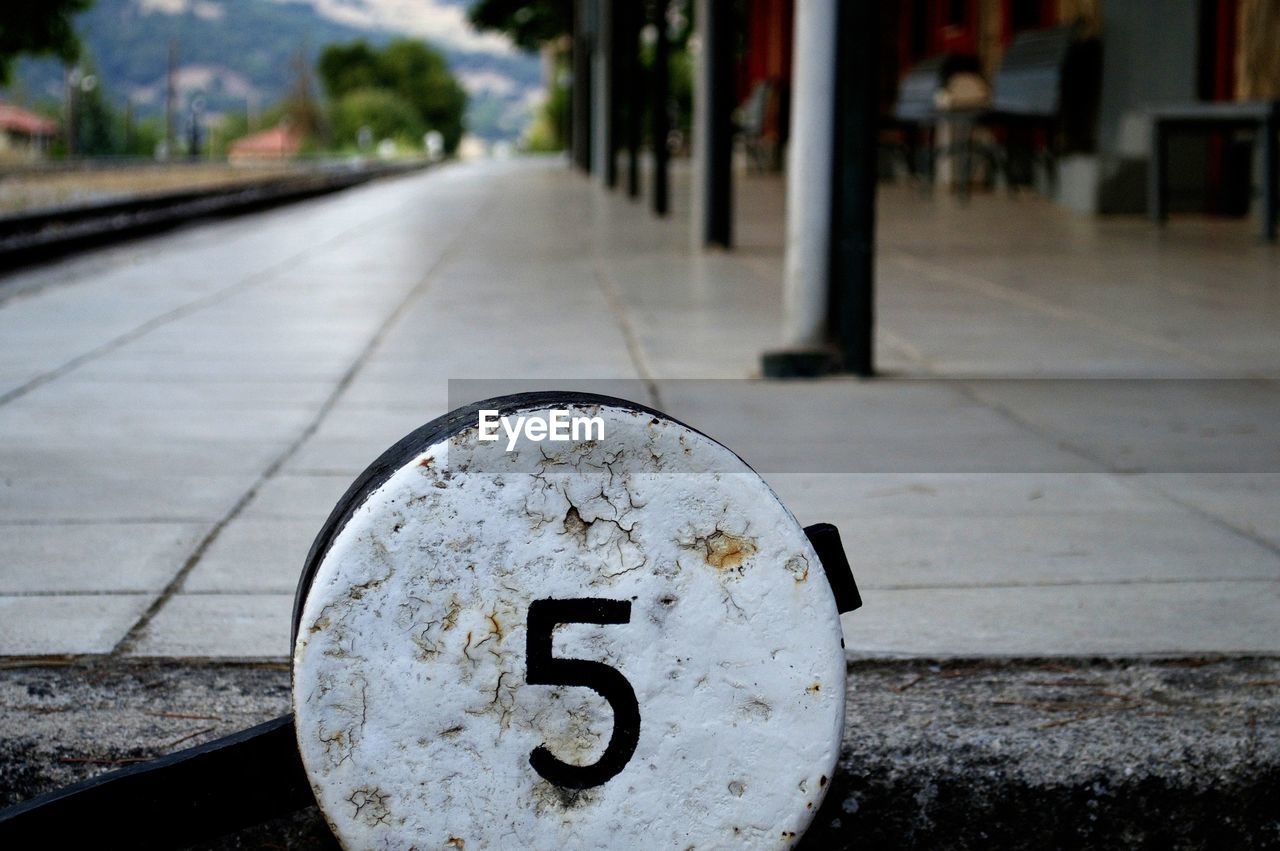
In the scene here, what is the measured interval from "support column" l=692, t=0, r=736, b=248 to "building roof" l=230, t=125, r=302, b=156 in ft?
264

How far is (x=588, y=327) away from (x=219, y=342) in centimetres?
159

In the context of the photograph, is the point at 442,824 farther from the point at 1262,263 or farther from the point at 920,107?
the point at 920,107

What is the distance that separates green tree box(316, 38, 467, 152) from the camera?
113 metres

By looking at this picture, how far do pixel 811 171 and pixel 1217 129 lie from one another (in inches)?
329

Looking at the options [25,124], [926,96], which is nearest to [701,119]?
[926,96]

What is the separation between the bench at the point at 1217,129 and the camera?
10.9 metres

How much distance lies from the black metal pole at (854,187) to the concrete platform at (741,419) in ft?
0.69

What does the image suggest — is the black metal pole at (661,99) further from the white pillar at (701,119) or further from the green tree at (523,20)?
the green tree at (523,20)

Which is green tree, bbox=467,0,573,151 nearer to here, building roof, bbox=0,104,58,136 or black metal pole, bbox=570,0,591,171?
black metal pole, bbox=570,0,591,171

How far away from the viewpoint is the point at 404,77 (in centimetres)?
11356

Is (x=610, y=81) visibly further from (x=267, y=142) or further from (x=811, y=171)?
(x=267, y=142)

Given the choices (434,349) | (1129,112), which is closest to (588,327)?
(434,349)

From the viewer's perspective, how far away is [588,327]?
23.6 feet

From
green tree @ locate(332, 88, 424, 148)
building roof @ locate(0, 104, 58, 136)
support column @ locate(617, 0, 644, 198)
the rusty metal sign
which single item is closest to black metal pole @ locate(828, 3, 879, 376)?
the rusty metal sign
